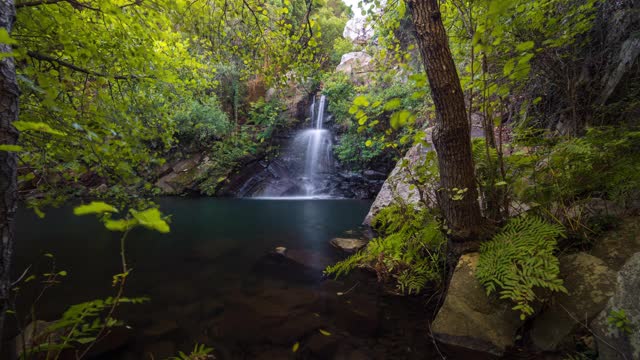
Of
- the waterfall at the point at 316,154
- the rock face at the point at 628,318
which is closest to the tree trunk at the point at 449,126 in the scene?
the rock face at the point at 628,318

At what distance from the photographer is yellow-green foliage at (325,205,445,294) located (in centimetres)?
340

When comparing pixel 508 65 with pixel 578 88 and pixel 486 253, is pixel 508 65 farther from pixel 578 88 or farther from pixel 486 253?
pixel 578 88

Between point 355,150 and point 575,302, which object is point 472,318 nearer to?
point 575,302

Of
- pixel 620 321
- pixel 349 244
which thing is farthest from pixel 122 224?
pixel 349 244

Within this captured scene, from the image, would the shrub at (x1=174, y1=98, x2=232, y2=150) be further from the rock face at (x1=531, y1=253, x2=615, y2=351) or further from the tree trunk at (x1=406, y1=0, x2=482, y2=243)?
the rock face at (x1=531, y1=253, x2=615, y2=351)

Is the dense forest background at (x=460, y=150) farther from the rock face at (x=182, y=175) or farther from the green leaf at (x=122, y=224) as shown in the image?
the rock face at (x=182, y=175)

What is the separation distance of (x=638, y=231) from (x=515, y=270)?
1178mm

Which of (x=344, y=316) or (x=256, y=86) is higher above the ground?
(x=256, y=86)

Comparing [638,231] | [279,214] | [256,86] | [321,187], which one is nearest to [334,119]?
[321,187]

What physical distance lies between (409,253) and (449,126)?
5.84 ft

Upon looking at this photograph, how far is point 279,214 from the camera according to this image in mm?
10398

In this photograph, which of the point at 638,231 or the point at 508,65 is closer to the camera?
the point at 508,65

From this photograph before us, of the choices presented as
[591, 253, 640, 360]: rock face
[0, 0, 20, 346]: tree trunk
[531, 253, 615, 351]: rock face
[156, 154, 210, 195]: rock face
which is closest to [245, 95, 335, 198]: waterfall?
[156, 154, 210, 195]: rock face

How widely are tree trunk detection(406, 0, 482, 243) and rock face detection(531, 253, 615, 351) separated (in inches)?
30.6
